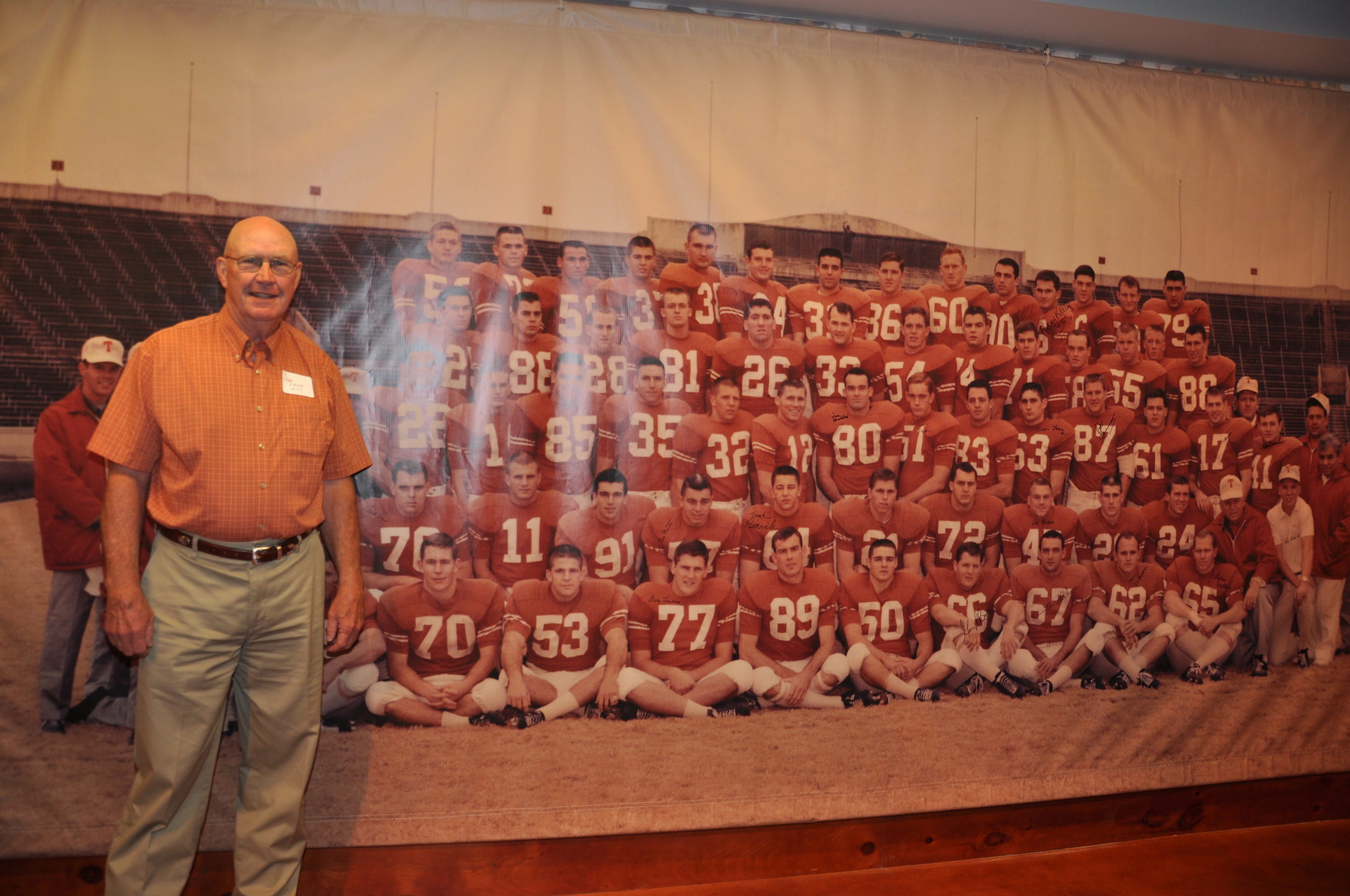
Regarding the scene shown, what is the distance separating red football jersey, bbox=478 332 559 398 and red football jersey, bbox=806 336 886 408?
80 cm

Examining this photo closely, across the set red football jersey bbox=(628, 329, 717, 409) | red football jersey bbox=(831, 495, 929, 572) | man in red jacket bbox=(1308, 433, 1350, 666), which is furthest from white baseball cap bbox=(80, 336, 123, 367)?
man in red jacket bbox=(1308, 433, 1350, 666)

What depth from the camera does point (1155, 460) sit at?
2.75 metres

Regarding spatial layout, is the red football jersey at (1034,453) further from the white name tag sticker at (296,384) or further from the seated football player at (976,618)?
the white name tag sticker at (296,384)

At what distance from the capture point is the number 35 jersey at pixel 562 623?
7.41 feet

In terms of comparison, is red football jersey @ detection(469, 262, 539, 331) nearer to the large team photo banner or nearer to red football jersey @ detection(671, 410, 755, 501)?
the large team photo banner

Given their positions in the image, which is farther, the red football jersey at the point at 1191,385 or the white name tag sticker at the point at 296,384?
the red football jersey at the point at 1191,385

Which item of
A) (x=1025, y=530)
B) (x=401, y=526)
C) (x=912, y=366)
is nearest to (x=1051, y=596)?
(x=1025, y=530)

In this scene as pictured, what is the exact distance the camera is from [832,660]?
2453 mm

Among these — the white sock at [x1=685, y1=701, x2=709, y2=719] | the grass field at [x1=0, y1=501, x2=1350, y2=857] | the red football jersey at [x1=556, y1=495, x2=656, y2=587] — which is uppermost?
the red football jersey at [x1=556, y1=495, x2=656, y2=587]

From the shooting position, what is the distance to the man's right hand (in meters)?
1.66

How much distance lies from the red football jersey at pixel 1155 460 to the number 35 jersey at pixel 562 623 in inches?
74.0

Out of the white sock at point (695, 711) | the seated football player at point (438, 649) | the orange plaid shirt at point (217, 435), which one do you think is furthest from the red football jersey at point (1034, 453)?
the orange plaid shirt at point (217, 435)

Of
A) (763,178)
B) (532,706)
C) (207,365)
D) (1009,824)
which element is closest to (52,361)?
(207,365)

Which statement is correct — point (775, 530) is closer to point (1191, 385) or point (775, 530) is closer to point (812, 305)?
point (812, 305)
